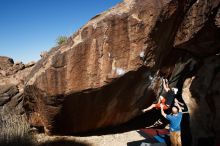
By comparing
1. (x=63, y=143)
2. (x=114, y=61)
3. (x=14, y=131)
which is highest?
(x=114, y=61)

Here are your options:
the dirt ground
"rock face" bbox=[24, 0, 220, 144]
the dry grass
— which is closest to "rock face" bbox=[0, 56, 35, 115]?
the dry grass

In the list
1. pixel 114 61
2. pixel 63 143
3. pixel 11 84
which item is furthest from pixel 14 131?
pixel 114 61

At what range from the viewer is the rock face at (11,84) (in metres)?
Answer: 8.07

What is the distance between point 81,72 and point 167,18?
2.10m

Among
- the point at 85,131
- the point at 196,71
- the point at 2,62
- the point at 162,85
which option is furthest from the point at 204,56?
the point at 2,62

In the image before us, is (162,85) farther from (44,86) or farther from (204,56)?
(44,86)

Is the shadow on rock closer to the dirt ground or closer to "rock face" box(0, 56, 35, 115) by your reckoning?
the dirt ground

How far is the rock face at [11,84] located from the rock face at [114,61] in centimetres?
97

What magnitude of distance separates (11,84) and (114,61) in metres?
3.72

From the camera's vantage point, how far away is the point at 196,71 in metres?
7.76

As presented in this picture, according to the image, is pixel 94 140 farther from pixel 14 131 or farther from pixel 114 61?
pixel 114 61

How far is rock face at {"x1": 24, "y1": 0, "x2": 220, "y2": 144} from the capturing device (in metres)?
6.26

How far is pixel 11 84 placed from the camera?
8633 millimetres

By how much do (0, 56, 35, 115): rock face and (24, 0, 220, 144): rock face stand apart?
0.97 meters
